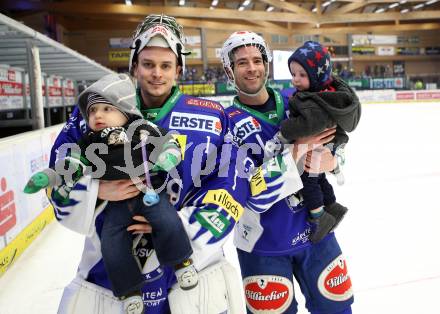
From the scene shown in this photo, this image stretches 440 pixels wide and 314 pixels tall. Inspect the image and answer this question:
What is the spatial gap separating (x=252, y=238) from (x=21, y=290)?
1985 millimetres

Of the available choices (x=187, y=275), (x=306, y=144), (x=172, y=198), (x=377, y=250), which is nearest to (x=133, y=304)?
(x=187, y=275)

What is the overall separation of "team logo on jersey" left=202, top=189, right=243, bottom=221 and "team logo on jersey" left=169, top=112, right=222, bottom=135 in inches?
8.1

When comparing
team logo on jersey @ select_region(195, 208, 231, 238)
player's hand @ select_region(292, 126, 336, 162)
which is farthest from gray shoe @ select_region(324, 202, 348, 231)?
team logo on jersey @ select_region(195, 208, 231, 238)

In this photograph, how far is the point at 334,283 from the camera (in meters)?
1.64

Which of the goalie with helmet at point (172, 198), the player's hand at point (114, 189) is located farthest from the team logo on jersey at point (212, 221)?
the player's hand at point (114, 189)

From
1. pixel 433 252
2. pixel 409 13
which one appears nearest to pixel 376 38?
pixel 409 13

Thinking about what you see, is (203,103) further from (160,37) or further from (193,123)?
(160,37)

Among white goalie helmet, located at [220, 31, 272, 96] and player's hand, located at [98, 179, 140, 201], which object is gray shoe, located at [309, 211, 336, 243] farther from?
player's hand, located at [98, 179, 140, 201]

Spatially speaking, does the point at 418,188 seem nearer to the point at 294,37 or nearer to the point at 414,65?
the point at 294,37

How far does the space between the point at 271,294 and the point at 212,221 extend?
1.81ft

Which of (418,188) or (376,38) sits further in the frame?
(376,38)

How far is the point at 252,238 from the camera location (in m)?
1.64

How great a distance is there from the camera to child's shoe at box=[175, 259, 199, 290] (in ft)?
3.97

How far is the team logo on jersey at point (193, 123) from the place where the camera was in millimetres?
1334
